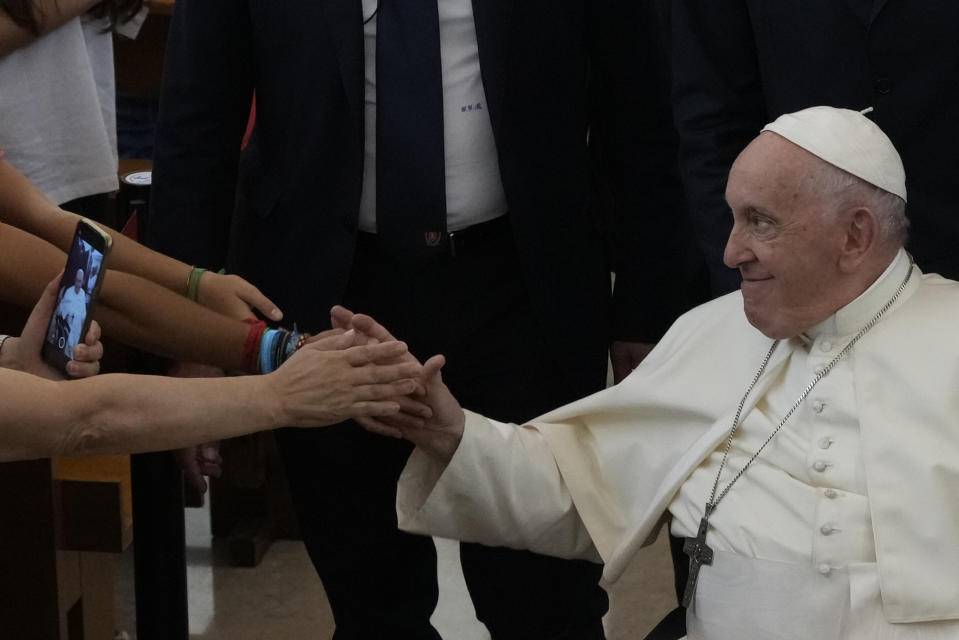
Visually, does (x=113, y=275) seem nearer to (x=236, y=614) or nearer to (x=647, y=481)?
(x=647, y=481)

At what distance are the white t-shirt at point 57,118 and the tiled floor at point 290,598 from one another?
1.27m

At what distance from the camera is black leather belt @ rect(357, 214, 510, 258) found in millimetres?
2969

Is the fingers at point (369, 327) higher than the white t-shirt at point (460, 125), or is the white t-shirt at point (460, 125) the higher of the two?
the white t-shirt at point (460, 125)

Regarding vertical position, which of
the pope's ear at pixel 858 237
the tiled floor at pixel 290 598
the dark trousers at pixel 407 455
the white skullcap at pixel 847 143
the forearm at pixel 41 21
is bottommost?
the tiled floor at pixel 290 598

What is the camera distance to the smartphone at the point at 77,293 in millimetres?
2412

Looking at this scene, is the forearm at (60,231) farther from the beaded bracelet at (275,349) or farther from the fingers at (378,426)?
the fingers at (378,426)

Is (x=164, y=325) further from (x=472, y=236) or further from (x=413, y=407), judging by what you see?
(x=472, y=236)

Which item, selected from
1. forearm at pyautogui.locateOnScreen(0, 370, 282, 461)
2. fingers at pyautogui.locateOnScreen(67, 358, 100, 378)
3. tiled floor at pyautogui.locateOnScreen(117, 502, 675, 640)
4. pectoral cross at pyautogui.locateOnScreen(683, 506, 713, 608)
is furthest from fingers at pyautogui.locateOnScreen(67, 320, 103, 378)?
tiled floor at pyautogui.locateOnScreen(117, 502, 675, 640)

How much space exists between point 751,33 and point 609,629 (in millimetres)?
1859

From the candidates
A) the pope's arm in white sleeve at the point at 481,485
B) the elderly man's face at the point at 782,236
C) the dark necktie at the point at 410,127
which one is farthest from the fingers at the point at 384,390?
the elderly man's face at the point at 782,236

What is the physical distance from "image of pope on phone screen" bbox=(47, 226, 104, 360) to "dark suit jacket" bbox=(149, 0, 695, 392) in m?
0.56

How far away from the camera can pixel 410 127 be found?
9.60 feet

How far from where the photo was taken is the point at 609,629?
427 cm

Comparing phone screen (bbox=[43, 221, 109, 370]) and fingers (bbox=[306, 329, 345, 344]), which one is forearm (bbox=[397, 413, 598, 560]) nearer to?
fingers (bbox=[306, 329, 345, 344])
